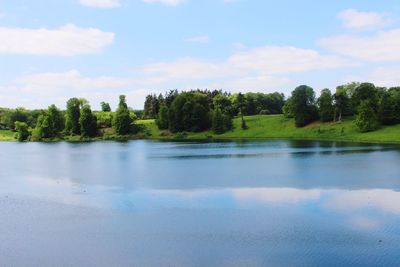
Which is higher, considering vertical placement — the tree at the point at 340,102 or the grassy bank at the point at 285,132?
the tree at the point at 340,102

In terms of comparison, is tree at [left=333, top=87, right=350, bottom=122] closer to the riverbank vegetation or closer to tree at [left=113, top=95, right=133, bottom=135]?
the riverbank vegetation

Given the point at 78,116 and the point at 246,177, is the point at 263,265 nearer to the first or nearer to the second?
the point at 246,177

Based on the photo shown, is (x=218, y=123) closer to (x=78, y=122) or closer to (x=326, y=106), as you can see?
(x=326, y=106)

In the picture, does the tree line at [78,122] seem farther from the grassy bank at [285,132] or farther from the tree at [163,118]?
the tree at [163,118]

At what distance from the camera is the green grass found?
8962 centimetres

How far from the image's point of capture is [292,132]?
109500 mm

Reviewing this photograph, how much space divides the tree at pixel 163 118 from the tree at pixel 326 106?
4650 centimetres

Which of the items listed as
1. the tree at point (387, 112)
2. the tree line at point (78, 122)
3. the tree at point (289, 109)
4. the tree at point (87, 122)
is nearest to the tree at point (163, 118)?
the tree line at point (78, 122)

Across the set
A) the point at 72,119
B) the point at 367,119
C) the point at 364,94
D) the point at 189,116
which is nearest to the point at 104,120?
the point at 72,119

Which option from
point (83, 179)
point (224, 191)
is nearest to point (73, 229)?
point (224, 191)

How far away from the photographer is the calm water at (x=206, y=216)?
21859 millimetres

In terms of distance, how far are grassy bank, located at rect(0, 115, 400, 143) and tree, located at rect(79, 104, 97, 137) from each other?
118 inches

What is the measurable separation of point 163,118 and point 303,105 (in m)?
43.7

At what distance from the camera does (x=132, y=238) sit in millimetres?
A: 25078
